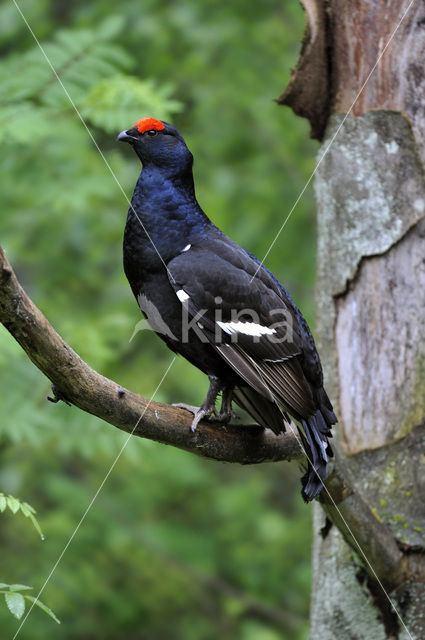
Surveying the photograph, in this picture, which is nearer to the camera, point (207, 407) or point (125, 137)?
point (207, 407)

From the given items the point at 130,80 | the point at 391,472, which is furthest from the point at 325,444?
the point at 130,80

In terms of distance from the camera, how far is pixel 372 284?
3035mm

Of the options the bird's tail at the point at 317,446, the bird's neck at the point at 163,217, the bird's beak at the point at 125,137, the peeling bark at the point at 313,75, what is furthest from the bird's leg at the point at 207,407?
the peeling bark at the point at 313,75

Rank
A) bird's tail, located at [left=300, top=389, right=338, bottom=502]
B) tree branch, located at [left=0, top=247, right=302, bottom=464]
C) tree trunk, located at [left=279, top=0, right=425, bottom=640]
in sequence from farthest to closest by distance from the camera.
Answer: tree trunk, located at [left=279, top=0, right=425, bottom=640]
bird's tail, located at [left=300, top=389, right=338, bottom=502]
tree branch, located at [left=0, top=247, right=302, bottom=464]

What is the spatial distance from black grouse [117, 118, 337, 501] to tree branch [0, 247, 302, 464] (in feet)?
0.25

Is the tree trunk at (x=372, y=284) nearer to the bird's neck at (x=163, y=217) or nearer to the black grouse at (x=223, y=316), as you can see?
the black grouse at (x=223, y=316)

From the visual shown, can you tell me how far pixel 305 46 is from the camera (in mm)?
3215

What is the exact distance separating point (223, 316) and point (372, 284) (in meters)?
0.67

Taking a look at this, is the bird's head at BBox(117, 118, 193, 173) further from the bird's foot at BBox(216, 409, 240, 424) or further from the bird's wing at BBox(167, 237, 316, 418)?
the bird's foot at BBox(216, 409, 240, 424)

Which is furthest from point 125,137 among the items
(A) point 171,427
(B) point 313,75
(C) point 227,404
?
(A) point 171,427

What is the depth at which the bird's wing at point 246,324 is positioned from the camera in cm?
270

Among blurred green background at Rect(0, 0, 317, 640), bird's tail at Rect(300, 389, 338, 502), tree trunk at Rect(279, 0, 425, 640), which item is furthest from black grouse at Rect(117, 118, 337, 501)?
blurred green background at Rect(0, 0, 317, 640)

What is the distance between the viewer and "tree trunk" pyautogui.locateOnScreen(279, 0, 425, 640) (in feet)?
9.47

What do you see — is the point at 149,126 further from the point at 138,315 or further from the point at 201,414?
the point at 138,315
